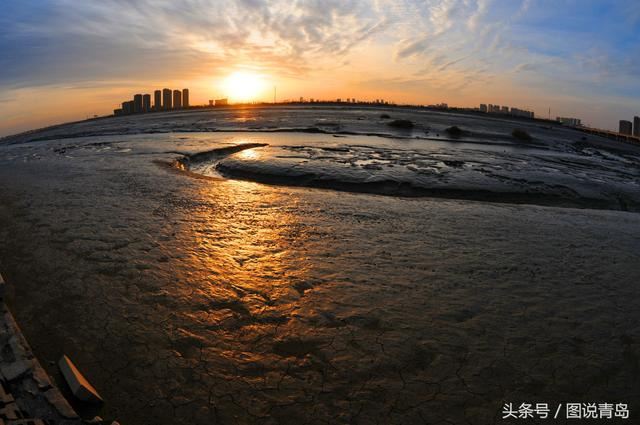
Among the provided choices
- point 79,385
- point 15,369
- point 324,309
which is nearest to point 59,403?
point 79,385

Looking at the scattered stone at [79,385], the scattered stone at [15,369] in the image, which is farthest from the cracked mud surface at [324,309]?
the scattered stone at [15,369]

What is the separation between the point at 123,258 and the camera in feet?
12.1

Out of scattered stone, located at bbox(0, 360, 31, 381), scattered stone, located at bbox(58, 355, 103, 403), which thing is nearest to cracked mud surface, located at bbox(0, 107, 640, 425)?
scattered stone, located at bbox(58, 355, 103, 403)

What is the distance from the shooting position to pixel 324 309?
9.53 ft

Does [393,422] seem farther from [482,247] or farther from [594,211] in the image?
[594,211]

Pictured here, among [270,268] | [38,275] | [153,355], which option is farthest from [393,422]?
[38,275]

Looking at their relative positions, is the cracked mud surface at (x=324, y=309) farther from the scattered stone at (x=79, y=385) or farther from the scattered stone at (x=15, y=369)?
the scattered stone at (x=15, y=369)

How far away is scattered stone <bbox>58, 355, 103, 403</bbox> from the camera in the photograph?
2.02 m

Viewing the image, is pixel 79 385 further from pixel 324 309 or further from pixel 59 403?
pixel 324 309

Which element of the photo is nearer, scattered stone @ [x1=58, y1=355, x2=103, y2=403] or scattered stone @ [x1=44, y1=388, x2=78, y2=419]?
scattered stone @ [x1=44, y1=388, x2=78, y2=419]

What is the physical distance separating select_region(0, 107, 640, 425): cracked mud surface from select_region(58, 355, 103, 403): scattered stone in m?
0.09

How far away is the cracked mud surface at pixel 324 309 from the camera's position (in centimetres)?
213

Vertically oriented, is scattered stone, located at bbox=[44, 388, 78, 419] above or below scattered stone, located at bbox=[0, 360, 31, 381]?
below

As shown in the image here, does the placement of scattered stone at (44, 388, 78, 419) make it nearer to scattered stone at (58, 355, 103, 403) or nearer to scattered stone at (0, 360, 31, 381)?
scattered stone at (58, 355, 103, 403)
